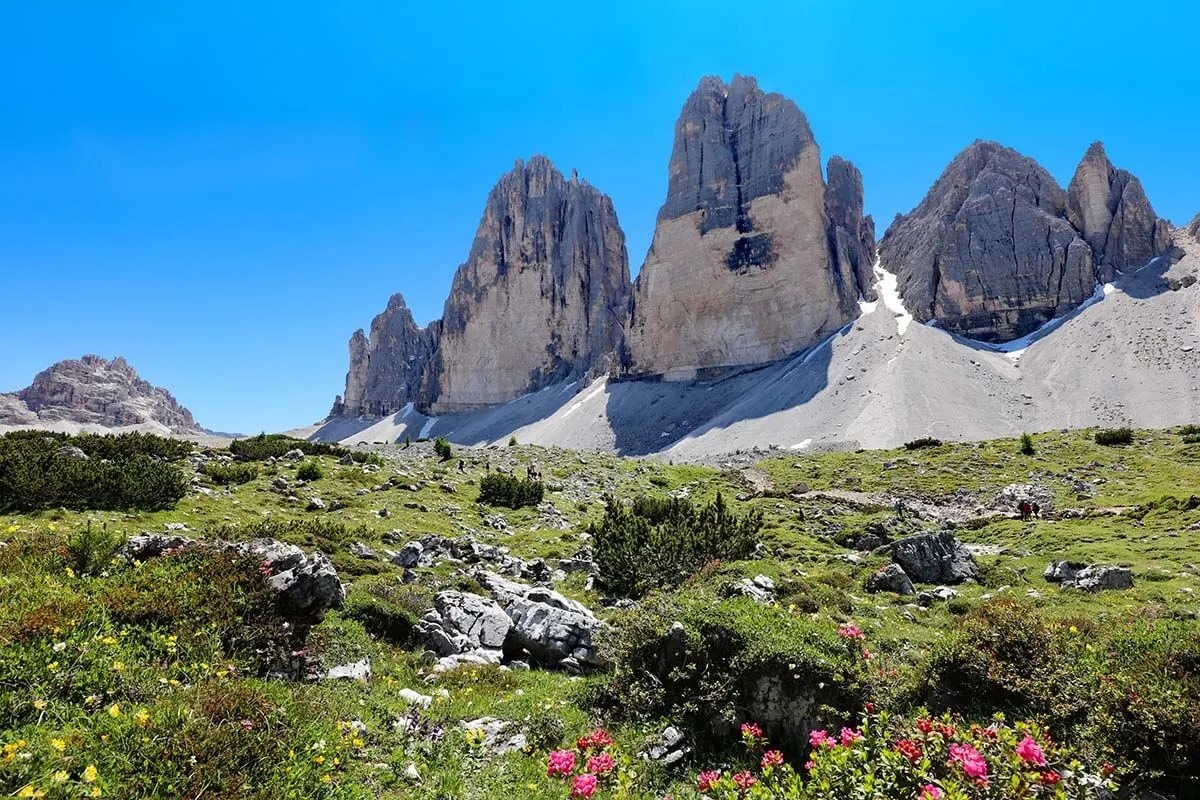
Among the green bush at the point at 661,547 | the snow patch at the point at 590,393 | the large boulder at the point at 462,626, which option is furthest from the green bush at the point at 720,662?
the snow patch at the point at 590,393

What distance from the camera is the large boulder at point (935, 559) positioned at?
16.9m

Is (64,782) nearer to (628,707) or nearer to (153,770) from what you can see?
(153,770)

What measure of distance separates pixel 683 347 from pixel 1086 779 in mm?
113672

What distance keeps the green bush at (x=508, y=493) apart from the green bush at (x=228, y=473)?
9.25 m

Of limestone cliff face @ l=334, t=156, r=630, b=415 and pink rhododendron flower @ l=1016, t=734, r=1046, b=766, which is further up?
limestone cliff face @ l=334, t=156, r=630, b=415

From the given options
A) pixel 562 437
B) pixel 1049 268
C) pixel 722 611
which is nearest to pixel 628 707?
pixel 722 611

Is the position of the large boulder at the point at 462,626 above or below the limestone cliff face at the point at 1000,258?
below

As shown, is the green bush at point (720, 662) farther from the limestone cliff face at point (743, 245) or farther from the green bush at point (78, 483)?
the limestone cliff face at point (743, 245)

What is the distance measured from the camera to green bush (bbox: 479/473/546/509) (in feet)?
84.3

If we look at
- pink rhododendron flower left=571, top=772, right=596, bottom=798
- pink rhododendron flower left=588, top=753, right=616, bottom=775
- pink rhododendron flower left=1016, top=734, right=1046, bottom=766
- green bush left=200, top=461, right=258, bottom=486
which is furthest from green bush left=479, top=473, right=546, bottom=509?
pink rhododendron flower left=1016, top=734, right=1046, bottom=766

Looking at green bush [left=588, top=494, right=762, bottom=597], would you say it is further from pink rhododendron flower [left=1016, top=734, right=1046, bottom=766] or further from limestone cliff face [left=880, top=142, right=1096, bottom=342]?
limestone cliff face [left=880, top=142, right=1096, bottom=342]

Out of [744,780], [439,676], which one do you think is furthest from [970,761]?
[439,676]

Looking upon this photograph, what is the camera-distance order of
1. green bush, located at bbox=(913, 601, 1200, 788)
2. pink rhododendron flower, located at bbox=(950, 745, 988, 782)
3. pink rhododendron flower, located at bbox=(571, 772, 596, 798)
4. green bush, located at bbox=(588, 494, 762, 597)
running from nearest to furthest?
pink rhododendron flower, located at bbox=(950, 745, 988, 782) < pink rhododendron flower, located at bbox=(571, 772, 596, 798) < green bush, located at bbox=(913, 601, 1200, 788) < green bush, located at bbox=(588, 494, 762, 597)

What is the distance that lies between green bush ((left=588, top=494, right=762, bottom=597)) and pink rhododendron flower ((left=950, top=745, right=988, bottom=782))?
10.4 metres
